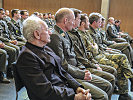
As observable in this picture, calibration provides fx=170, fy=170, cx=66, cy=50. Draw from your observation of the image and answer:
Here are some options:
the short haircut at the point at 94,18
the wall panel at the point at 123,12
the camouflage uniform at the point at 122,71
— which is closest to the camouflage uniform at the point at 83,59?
the camouflage uniform at the point at 122,71

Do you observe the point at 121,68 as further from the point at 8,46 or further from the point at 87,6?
the point at 87,6

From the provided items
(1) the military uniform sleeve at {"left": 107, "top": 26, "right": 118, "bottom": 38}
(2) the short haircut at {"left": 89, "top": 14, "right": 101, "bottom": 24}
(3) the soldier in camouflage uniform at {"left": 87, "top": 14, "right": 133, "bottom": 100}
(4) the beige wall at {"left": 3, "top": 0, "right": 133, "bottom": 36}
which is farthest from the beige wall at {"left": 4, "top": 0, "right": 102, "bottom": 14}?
(3) the soldier in camouflage uniform at {"left": 87, "top": 14, "right": 133, "bottom": 100}

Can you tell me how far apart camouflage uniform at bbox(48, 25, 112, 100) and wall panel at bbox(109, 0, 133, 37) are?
8979mm

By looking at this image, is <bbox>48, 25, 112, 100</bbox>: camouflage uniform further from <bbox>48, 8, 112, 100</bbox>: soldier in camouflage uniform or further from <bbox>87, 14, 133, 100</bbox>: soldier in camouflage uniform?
<bbox>87, 14, 133, 100</bbox>: soldier in camouflage uniform

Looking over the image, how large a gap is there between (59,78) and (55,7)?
11.1 m

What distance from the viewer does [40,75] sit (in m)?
1.36

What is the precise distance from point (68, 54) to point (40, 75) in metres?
0.75

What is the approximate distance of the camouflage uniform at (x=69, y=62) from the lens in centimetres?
188

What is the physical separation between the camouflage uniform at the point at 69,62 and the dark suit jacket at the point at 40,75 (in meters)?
0.33

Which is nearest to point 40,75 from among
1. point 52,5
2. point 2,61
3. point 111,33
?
point 2,61

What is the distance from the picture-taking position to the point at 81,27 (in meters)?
2.88

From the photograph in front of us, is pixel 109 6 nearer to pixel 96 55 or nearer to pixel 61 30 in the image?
pixel 96 55

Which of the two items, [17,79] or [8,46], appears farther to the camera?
[8,46]

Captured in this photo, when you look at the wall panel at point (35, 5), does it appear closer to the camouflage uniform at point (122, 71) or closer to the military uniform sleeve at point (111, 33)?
the military uniform sleeve at point (111, 33)
